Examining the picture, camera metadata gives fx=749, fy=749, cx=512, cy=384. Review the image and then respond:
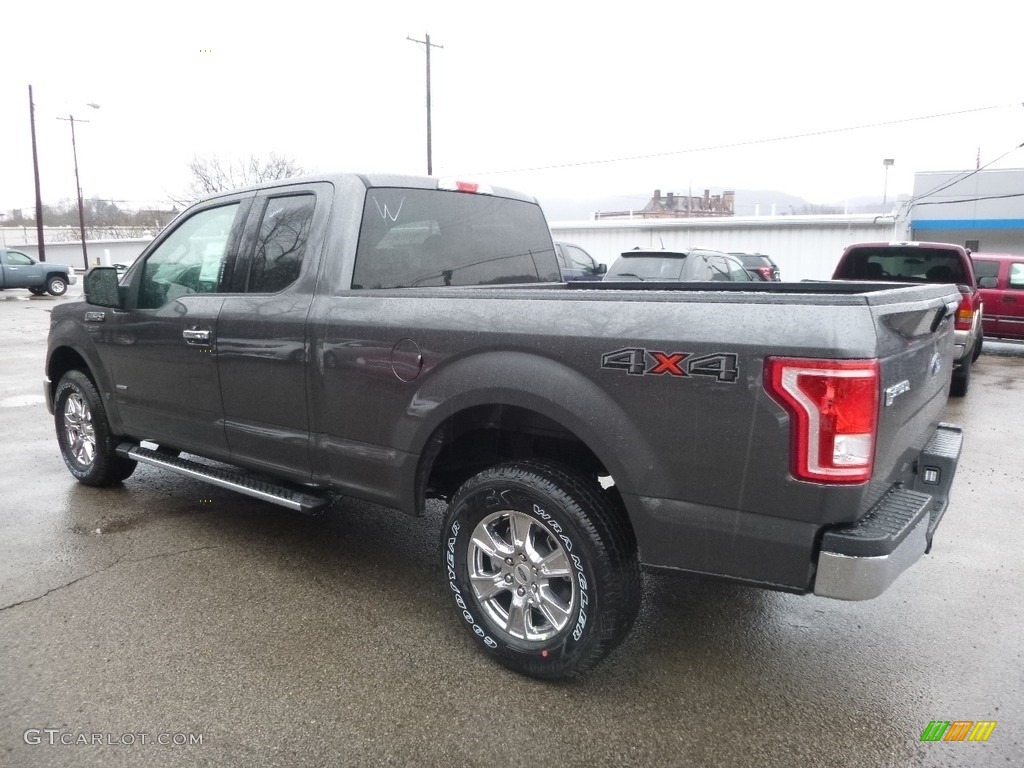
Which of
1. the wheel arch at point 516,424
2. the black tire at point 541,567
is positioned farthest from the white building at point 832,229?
the black tire at point 541,567

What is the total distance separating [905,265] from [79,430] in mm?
9564

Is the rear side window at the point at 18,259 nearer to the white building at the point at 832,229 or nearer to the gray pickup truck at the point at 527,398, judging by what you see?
the white building at the point at 832,229

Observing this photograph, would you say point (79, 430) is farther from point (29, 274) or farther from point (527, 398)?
point (29, 274)

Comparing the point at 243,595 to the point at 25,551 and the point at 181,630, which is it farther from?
A: the point at 25,551

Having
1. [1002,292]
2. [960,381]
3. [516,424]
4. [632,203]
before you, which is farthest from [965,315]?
[632,203]

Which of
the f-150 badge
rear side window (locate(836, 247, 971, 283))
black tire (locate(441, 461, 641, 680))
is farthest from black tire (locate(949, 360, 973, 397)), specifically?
the f-150 badge

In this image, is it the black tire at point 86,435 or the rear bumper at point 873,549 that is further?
the black tire at point 86,435

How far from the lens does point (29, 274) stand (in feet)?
89.4

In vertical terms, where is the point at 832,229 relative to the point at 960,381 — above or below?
above

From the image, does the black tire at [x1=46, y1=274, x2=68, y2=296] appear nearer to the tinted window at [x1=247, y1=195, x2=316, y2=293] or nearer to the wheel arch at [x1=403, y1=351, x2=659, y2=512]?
the tinted window at [x1=247, y1=195, x2=316, y2=293]

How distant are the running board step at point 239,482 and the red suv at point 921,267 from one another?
25.4 ft

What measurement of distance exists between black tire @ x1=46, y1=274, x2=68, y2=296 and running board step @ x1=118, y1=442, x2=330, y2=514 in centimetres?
2791

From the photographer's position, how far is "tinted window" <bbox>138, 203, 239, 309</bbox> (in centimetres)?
414

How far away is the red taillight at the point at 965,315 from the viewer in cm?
827
